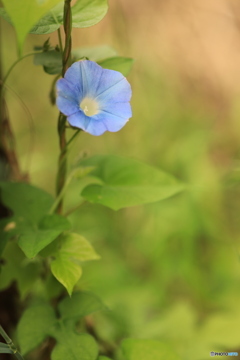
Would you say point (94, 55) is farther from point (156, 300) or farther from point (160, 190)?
point (156, 300)

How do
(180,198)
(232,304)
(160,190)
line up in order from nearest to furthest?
(160,190) → (232,304) → (180,198)

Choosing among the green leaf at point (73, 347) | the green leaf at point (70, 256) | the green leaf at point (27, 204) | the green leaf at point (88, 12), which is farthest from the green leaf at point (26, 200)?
the green leaf at point (88, 12)

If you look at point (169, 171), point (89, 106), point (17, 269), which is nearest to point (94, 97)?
point (89, 106)

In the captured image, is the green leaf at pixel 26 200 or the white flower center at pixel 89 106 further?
the green leaf at pixel 26 200

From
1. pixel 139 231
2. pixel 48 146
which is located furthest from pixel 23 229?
pixel 48 146

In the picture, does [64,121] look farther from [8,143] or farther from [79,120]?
[8,143]

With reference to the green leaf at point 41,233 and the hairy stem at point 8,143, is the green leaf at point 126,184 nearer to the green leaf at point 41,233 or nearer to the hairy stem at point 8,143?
the green leaf at point 41,233
